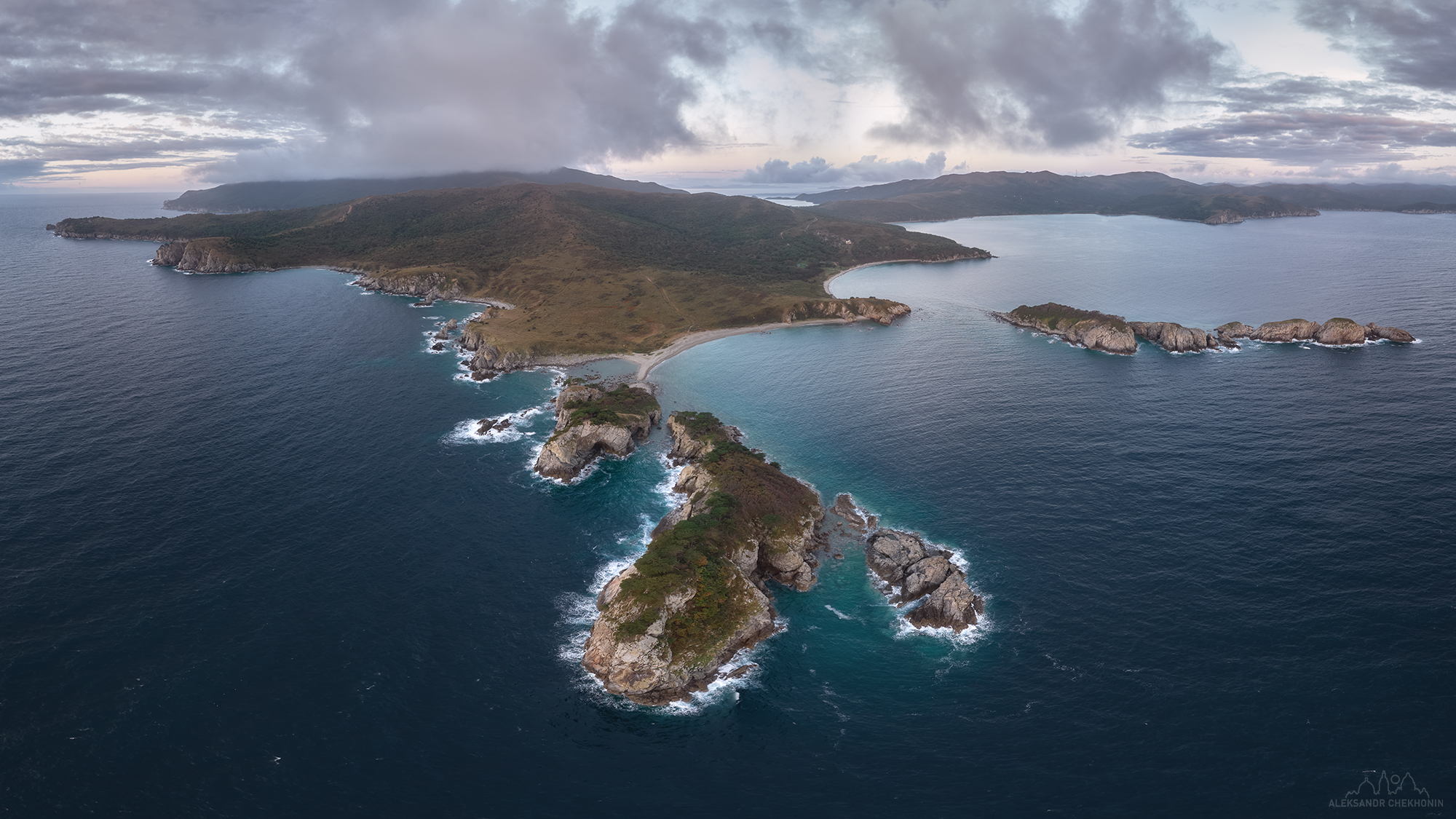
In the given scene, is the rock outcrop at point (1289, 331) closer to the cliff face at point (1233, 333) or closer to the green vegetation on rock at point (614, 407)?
the cliff face at point (1233, 333)

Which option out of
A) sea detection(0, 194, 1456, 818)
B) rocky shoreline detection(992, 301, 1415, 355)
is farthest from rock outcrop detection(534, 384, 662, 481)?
rocky shoreline detection(992, 301, 1415, 355)

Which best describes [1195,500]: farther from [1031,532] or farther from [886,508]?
[886,508]

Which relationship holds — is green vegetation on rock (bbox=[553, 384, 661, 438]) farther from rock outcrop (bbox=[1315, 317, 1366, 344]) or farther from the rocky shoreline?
rock outcrop (bbox=[1315, 317, 1366, 344])

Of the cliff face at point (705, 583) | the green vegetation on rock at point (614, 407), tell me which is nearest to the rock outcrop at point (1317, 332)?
the cliff face at point (705, 583)

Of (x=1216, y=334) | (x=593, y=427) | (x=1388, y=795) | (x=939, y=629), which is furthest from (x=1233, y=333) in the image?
(x=593, y=427)

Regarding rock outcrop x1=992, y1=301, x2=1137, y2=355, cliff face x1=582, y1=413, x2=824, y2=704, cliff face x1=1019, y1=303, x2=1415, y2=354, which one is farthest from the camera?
rock outcrop x1=992, y1=301, x2=1137, y2=355

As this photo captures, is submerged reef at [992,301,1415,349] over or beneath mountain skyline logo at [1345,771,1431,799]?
over

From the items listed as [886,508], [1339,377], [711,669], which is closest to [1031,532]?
[886,508]
